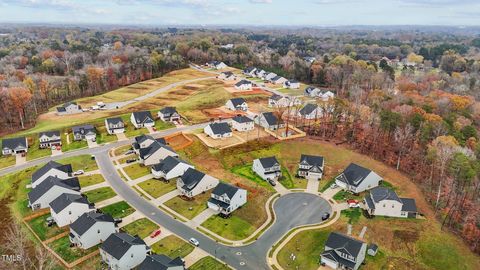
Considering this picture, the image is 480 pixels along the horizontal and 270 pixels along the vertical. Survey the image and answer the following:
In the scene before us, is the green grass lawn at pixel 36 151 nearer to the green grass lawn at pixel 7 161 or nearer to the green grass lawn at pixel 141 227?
the green grass lawn at pixel 7 161

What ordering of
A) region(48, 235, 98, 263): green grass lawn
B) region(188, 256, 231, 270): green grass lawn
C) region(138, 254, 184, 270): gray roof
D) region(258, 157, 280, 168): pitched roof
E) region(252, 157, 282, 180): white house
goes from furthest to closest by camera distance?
region(258, 157, 280, 168): pitched roof, region(252, 157, 282, 180): white house, region(48, 235, 98, 263): green grass lawn, region(188, 256, 231, 270): green grass lawn, region(138, 254, 184, 270): gray roof

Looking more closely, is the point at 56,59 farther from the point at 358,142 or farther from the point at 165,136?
the point at 358,142

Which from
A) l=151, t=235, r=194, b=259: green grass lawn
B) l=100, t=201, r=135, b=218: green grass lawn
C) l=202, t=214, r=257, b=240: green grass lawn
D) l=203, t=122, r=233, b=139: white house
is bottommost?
l=202, t=214, r=257, b=240: green grass lawn

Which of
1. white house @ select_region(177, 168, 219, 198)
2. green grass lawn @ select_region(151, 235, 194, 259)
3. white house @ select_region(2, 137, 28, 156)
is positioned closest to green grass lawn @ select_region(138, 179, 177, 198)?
white house @ select_region(177, 168, 219, 198)

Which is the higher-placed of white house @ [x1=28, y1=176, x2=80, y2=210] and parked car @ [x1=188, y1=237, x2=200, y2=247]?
white house @ [x1=28, y1=176, x2=80, y2=210]

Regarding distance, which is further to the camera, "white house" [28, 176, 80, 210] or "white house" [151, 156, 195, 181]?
"white house" [151, 156, 195, 181]

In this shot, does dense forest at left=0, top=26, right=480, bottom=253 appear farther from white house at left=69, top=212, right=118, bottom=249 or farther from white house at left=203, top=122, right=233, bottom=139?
white house at left=69, top=212, right=118, bottom=249

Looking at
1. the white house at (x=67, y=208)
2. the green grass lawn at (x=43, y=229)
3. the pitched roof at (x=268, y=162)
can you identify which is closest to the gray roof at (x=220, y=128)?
the pitched roof at (x=268, y=162)
